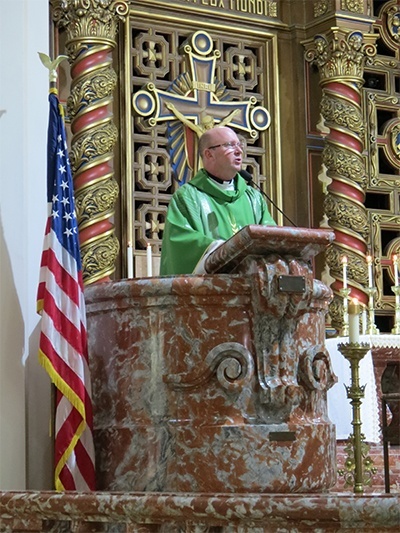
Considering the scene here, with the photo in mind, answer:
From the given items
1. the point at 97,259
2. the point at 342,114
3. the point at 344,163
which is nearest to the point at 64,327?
the point at 97,259

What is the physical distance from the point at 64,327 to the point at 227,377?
997mm

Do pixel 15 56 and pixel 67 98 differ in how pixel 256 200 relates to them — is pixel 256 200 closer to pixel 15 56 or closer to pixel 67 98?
pixel 15 56

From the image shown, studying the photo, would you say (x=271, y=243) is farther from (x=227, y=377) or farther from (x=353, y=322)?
(x=353, y=322)

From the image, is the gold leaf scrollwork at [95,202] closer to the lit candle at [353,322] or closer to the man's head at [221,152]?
the man's head at [221,152]

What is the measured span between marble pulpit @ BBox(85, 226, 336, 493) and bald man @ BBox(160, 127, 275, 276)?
0.44 meters

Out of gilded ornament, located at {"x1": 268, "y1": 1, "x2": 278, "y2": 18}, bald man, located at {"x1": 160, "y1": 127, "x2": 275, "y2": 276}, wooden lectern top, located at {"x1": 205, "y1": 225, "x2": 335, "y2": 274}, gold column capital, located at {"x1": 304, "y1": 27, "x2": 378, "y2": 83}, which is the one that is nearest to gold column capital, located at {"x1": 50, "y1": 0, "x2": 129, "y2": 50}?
gilded ornament, located at {"x1": 268, "y1": 1, "x2": 278, "y2": 18}

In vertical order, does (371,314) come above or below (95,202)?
below

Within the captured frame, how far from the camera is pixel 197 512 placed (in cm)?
377

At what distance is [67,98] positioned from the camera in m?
9.38

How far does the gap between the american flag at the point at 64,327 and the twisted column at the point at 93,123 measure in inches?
102

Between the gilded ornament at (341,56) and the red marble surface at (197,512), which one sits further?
the gilded ornament at (341,56)

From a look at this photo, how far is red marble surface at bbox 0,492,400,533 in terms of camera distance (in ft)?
11.4

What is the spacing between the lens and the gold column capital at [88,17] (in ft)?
30.6

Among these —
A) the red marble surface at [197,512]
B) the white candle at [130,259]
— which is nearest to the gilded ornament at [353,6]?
the white candle at [130,259]
